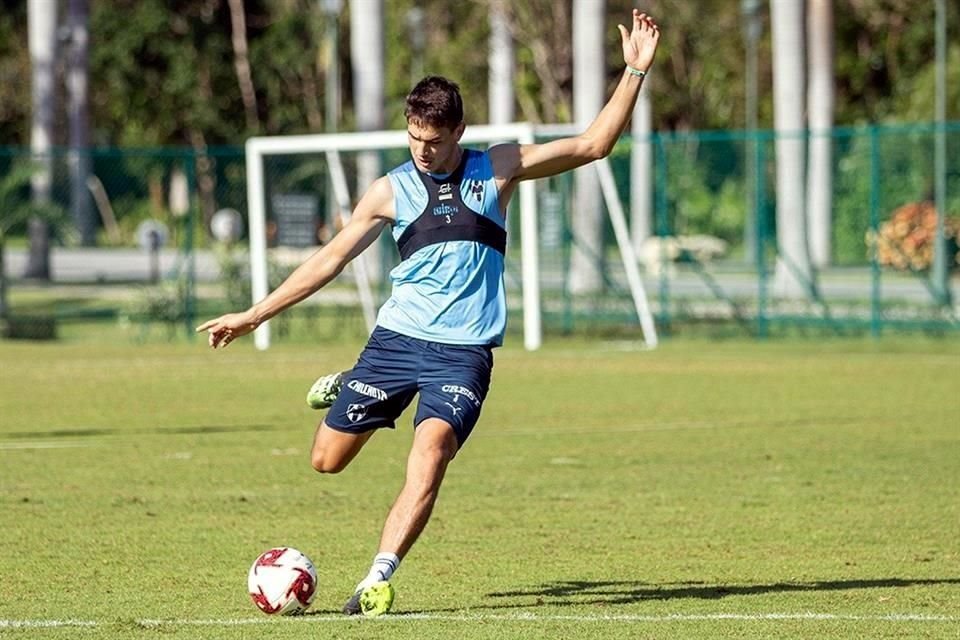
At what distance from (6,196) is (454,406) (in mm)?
22149

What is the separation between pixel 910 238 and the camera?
30062 millimetres

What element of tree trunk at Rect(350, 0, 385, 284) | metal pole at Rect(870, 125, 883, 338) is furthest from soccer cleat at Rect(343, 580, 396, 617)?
tree trunk at Rect(350, 0, 385, 284)

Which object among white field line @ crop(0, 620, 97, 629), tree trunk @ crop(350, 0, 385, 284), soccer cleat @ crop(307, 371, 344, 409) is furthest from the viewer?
tree trunk @ crop(350, 0, 385, 284)

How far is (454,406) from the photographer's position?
8195 millimetres

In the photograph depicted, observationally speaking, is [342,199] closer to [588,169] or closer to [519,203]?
[519,203]

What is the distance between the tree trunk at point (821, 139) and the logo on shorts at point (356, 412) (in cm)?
2397

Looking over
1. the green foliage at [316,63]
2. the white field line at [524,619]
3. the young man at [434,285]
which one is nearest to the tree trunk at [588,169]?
the young man at [434,285]

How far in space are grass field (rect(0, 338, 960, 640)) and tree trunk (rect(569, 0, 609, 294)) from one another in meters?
7.31

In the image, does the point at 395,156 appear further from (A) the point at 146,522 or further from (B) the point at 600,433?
(A) the point at 146,522

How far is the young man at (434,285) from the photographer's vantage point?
8211mm

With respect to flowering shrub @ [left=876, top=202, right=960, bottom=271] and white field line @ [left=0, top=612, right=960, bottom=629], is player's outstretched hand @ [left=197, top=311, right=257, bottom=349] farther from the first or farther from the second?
flowering shrub @ [left=876, top=202, right=960, bottom=271]

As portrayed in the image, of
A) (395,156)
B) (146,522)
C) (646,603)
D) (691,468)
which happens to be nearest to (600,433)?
(691,468)

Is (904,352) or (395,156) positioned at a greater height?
(395,156)

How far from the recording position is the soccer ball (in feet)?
26.2
